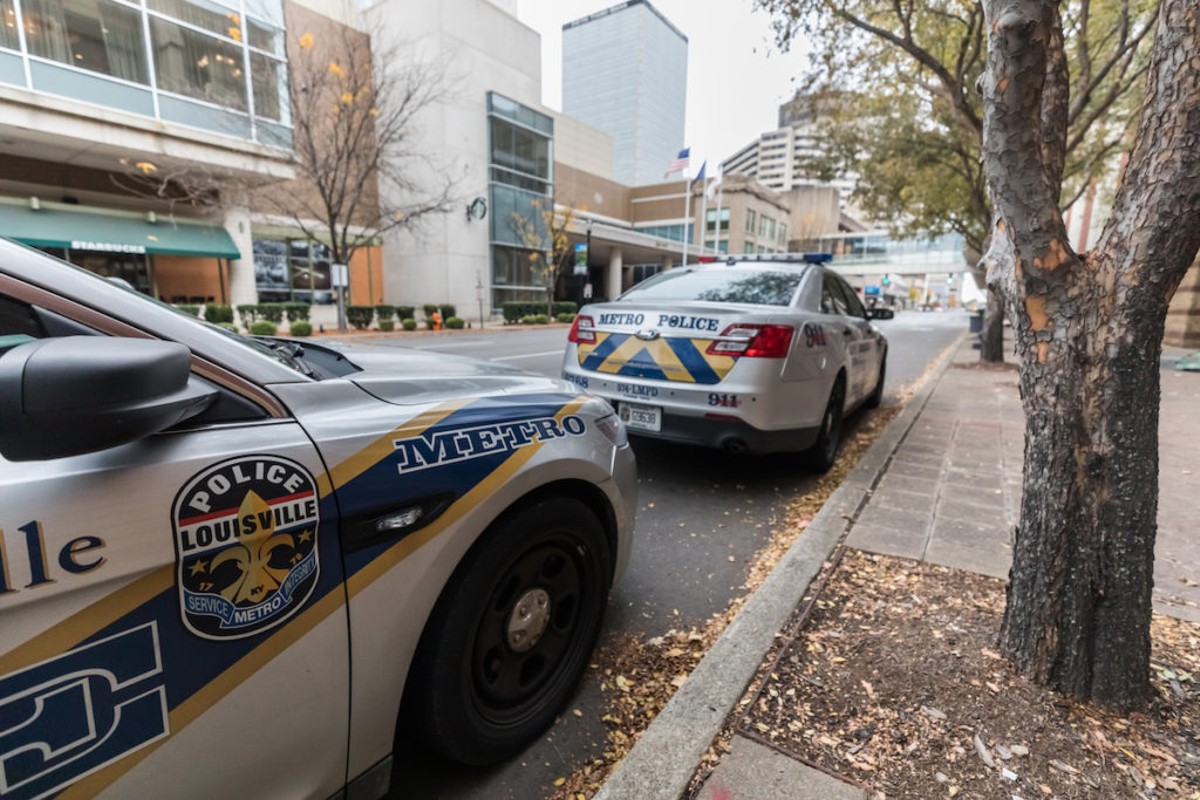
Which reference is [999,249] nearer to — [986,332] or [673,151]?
[986,332]

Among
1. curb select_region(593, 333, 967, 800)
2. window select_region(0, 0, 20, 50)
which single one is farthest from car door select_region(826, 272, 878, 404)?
window select_region(0, 0, 20, 50)

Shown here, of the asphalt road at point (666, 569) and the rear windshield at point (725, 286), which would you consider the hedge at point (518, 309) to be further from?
the rear windshield at point (725, 286)

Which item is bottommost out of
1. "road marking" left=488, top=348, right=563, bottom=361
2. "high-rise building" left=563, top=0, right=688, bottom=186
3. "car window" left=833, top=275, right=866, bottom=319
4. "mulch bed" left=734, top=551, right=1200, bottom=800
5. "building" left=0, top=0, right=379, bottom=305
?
"mulch bed" left=734, top=551, right=1200, bottom=800

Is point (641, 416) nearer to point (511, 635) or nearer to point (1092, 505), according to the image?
point (511, 635)

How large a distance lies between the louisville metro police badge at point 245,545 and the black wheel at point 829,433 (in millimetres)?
3802

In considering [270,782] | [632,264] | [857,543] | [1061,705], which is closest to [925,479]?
[857,543]

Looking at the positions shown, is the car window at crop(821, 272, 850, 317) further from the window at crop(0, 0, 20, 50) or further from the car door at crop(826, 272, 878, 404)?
the window at crop(0, 0, 20, 50)

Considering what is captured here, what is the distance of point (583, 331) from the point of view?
4.37m

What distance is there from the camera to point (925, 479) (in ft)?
14.5

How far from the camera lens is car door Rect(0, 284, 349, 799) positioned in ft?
2.88

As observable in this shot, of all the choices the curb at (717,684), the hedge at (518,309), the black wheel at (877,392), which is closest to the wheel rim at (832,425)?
the curb at (717,684)

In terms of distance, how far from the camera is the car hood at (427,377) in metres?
1.60

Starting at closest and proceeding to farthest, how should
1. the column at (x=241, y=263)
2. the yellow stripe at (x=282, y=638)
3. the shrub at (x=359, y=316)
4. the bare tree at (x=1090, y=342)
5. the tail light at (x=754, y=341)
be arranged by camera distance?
the yellow stripe at (x=282, y=638), the bare tree at (x=1090, y=342), the tail light at (x=754, y=341), the column at (x=241, y=263), the shrub at (x=359, y=316)

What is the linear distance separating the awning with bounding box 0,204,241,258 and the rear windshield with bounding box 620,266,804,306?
1989cm
